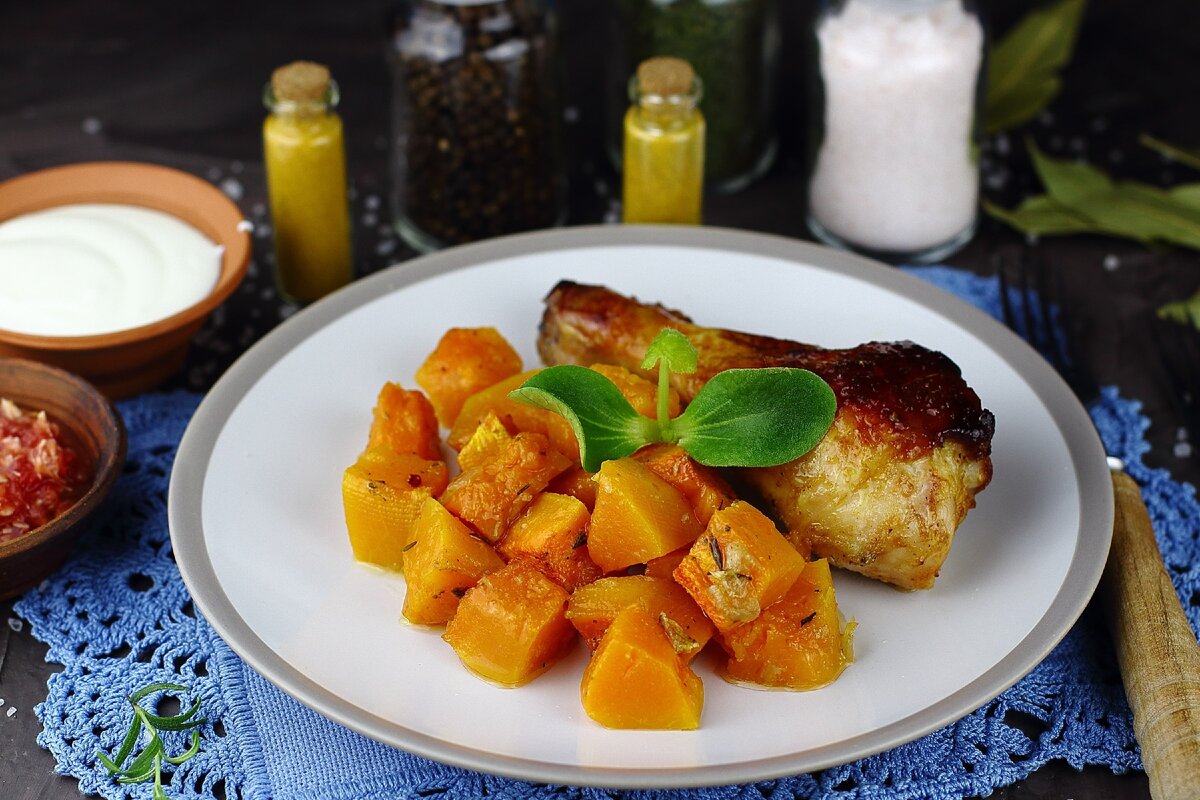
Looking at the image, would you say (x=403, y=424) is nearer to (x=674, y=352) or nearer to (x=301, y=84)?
(x=674, y=352)

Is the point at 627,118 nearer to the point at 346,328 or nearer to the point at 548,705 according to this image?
the point at 346,328

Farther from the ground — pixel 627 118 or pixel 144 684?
pixel 627 118

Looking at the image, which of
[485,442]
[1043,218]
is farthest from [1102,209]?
[485,442]

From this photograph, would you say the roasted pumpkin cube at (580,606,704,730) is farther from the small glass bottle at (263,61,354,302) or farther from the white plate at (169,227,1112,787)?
the small glass bottle at (263,61,354,302)

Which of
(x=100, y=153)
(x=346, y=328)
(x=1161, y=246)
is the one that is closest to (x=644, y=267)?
(x=346, y=328)

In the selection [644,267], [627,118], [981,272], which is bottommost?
[981,272]

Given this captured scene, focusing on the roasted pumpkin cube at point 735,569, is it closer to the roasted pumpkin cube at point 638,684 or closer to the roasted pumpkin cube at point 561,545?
the roasted pumpkin cube at point 638,684

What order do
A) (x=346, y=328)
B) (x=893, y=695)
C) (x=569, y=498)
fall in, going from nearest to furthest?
(x=893, y=695) < (x=569, y=498) < (x=346, y=328)
